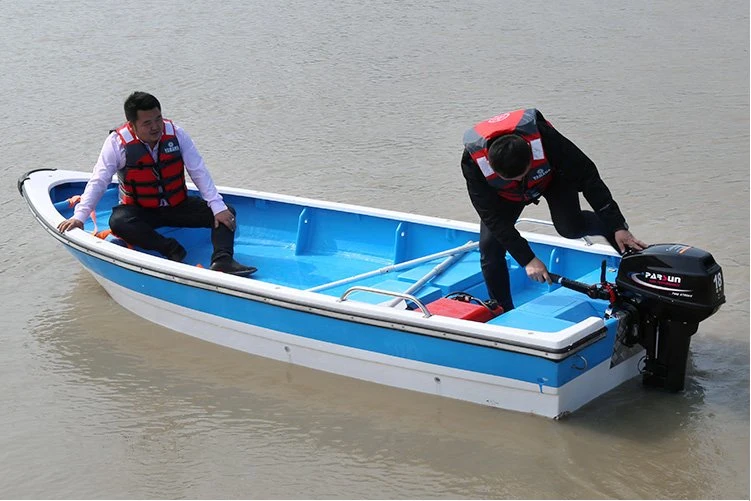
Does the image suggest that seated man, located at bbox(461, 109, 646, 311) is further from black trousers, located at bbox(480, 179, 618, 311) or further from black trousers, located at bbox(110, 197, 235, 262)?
black trousers, located at bbox(110, 197, 235, 262)

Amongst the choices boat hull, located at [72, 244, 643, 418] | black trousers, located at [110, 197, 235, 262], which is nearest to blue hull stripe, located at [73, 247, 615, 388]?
boat hull, located at [72, 244, 643, 418]

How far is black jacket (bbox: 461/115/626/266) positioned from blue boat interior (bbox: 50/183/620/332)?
13.2 inches

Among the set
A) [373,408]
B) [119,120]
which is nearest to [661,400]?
[373,408]

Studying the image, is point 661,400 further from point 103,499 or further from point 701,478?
point 103,499

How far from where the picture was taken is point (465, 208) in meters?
7.52

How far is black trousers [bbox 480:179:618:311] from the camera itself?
16.4 feet

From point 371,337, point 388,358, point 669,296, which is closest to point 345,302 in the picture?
point 371,337

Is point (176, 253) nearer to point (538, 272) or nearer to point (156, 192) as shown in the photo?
point (156, 192)

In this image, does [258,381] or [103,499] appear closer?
[103,499]

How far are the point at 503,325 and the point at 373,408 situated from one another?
78cm

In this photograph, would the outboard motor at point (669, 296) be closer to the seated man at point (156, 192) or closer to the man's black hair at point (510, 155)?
the man's black hair at point (510, 155)

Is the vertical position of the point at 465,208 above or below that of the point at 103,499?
above

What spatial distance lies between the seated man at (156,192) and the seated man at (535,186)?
169 cm

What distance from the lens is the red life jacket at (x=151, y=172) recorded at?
5.96 meters
